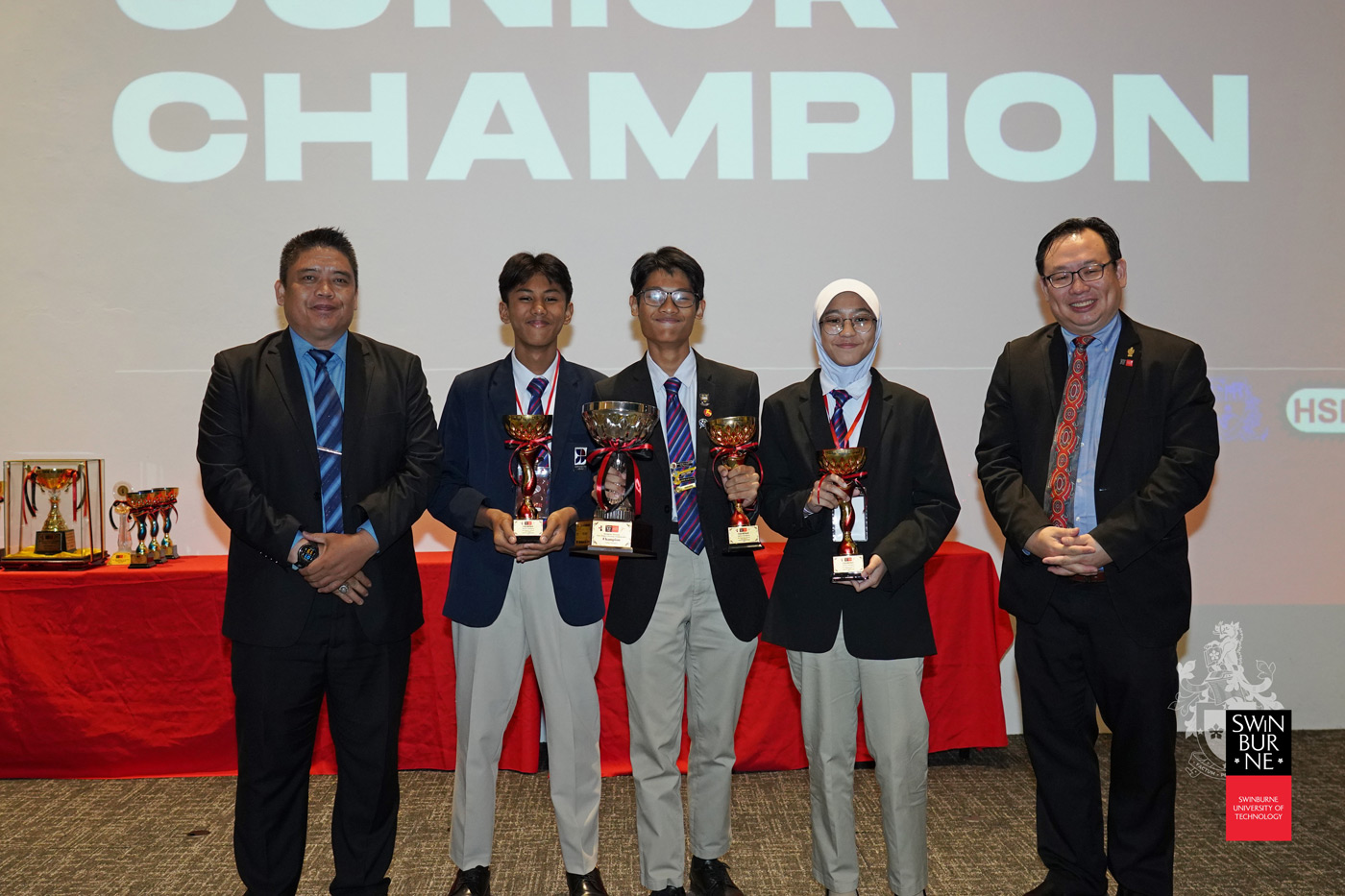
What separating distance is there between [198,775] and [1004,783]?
3.37 metres

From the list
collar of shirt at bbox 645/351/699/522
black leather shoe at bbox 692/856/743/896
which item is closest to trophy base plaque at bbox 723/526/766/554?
collar of shirt at bbox 645/351/699/522

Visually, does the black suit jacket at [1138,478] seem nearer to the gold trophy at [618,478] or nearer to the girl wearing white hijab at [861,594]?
the girl wearing white hijab at [861,594]

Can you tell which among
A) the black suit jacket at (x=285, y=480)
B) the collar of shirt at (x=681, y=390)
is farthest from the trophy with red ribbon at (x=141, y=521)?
the collar of shirt at (x=681, y=390)

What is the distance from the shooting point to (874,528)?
2.58 meters

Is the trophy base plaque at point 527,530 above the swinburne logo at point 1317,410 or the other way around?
the other way around

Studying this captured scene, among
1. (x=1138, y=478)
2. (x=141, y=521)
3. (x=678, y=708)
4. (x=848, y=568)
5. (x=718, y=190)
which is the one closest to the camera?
(x=848, y=568)

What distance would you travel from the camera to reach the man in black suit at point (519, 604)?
2.76 m

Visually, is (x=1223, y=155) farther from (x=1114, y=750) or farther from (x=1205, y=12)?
(x=1114, y=750)

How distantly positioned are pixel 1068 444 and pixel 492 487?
167 centimetres

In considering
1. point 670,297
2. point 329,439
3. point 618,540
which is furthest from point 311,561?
point 670,297

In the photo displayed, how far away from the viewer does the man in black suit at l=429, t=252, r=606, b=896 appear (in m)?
2.76

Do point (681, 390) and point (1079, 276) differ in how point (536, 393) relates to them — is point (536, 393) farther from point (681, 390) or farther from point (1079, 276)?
point (1079, 276)

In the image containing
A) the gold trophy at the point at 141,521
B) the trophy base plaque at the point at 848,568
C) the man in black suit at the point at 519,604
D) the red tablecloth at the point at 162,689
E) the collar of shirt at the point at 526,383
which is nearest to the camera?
the trophy base plaque at the point at 848,568

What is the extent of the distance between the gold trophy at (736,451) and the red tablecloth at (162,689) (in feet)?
4.86
